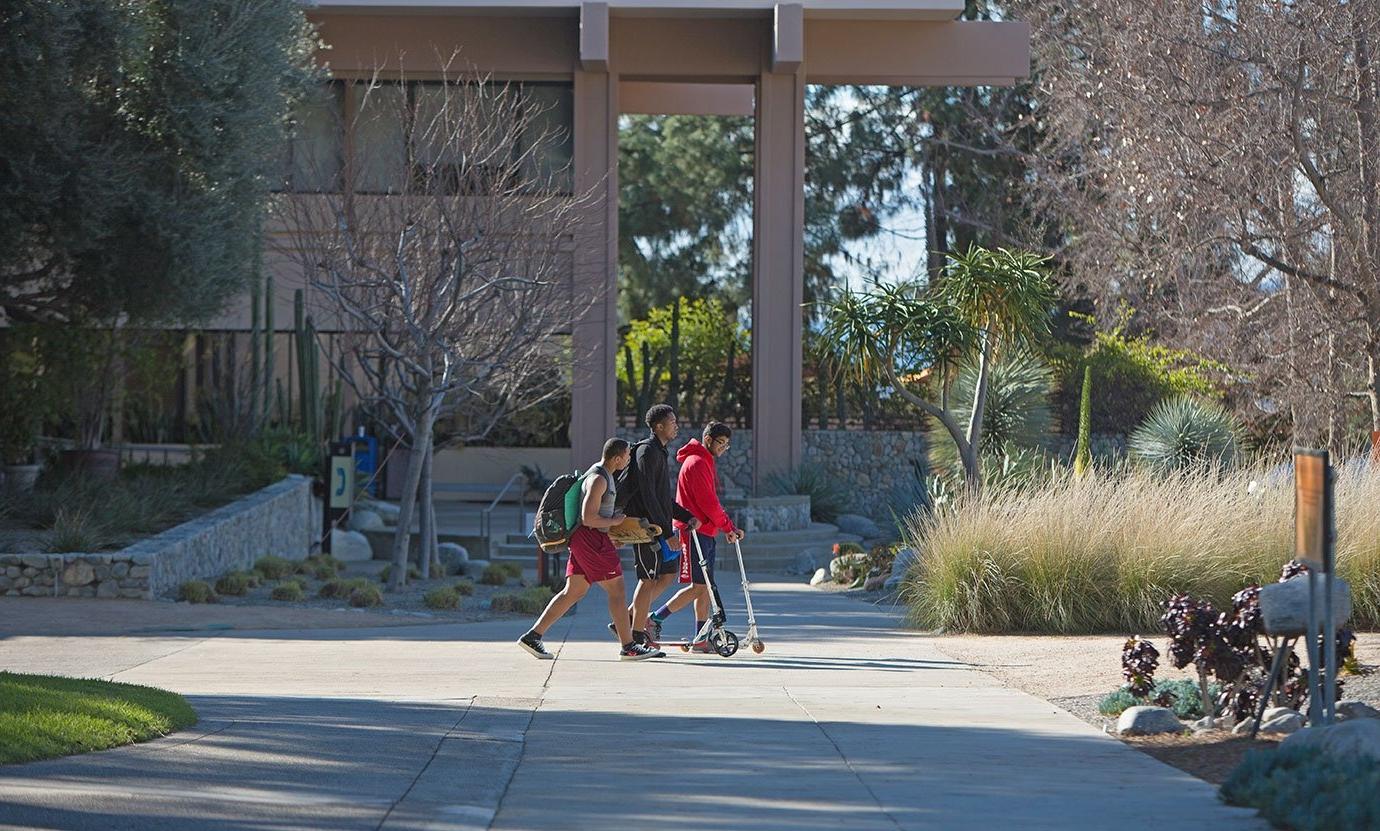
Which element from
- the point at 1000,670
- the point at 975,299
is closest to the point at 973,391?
the point at 975,299

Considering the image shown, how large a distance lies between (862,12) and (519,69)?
5371 millimetres

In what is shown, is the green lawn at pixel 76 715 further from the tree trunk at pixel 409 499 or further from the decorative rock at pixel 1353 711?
the tree trunk at pixel 409 499

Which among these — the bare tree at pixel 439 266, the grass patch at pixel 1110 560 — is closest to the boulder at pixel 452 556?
the bare tree at pixel 439 266

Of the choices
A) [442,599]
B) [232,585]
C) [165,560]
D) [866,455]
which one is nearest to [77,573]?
[165,560]

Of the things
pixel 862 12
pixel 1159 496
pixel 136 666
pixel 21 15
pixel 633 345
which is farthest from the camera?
pixel 633 345

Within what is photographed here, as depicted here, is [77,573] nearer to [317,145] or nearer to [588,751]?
[588,751]

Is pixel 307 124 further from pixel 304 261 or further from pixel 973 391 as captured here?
pixel 973 391

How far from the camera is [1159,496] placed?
44.6 ft

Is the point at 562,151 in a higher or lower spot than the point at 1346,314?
higher

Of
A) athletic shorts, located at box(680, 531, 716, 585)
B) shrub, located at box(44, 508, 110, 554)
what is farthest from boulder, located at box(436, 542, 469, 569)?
athletic shorts, located at box(680, 531, 716, 585)

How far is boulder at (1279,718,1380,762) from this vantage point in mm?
6492

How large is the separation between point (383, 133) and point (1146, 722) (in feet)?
60.1

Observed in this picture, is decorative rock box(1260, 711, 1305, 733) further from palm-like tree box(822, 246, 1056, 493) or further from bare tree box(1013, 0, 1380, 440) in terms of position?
palm-like tree box(822, 246, 1056, 493)

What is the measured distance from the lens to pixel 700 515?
11203mm
